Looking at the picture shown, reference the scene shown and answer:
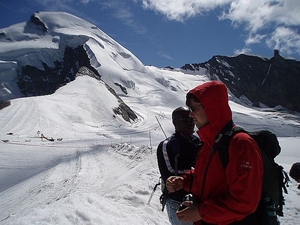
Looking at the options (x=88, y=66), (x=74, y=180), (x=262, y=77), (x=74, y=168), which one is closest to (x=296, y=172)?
(x=74, y=180)

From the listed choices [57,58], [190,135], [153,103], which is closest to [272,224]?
[190,135]

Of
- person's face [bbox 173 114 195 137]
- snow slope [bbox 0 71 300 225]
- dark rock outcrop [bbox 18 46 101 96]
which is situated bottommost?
snow slope [bbox 0 71 300 225]

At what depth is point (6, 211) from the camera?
7488 mm

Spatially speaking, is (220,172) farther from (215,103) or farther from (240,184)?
(215,103)

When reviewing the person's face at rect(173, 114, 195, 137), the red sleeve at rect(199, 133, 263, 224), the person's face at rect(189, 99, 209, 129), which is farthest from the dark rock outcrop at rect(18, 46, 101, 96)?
the red sleeve at rect(199, 133, 263, 224)

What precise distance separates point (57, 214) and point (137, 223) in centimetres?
164

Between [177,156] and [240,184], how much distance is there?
55.6 inches

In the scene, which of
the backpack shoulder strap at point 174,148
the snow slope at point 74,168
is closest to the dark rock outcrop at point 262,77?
the snow slope at point 74,168

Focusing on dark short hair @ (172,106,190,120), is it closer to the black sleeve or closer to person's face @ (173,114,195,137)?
person's face @ (173,114,195,137)

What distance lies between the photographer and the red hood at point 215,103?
1996 mm

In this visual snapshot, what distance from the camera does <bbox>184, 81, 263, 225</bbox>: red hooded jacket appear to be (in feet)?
5.54

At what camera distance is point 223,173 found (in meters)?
1.92

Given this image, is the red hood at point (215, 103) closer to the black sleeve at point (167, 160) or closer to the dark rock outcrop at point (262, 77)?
the black sleeve at point (167, 160)

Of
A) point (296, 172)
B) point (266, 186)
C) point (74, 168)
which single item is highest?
point (266, 186)
